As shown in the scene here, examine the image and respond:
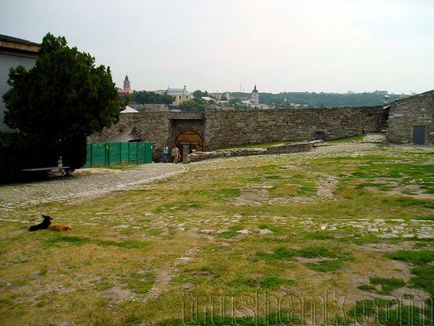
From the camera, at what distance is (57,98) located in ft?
51.3

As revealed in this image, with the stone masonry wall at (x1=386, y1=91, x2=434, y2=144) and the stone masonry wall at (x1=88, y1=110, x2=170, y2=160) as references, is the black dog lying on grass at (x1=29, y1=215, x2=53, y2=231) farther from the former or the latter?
the stone masonry wall at (x1=88, y1=110, x2=170, y2=160)

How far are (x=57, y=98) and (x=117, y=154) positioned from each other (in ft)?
35.9

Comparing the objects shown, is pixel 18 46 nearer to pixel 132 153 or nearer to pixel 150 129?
pixel 132 153

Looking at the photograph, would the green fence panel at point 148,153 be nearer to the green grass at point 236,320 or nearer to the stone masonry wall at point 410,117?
the stone masonry wall at point 410,117

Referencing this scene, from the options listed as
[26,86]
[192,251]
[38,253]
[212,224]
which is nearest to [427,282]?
[192,251]

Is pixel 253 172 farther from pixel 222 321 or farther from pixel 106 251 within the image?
pixel 222 321

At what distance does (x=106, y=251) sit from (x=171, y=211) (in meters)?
3.21

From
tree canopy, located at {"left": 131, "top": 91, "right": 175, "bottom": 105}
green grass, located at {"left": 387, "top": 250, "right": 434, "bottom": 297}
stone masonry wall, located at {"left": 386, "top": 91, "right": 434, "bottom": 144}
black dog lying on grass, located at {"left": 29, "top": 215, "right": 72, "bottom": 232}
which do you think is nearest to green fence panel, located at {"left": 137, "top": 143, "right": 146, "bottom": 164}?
stone masonry wall, located at {"left": 386, "top": 91, "right": 434, "bottom": 144}

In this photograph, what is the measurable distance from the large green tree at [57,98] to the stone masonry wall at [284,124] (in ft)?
49.8

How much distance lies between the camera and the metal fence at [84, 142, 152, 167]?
79.2 ft

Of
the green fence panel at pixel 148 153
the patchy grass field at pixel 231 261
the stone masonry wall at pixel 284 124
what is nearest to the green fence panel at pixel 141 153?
the green fence panel at pixel 148 153

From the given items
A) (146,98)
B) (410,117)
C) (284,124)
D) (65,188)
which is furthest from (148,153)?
(146,98)

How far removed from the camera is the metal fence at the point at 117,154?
2412 cm

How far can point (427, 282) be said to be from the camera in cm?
443
